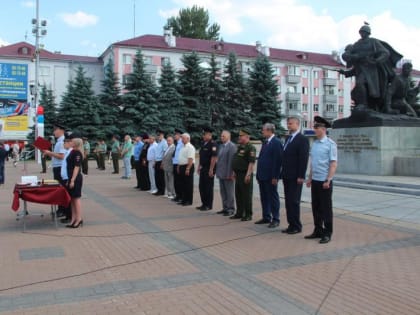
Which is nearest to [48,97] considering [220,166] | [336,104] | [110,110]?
[110,110]

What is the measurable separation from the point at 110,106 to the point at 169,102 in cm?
541

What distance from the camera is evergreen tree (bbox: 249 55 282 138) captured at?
41.8m

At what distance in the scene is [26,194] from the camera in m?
7.46

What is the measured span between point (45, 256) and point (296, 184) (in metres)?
4.08

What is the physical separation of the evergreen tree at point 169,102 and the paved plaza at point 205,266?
2936 centimetres

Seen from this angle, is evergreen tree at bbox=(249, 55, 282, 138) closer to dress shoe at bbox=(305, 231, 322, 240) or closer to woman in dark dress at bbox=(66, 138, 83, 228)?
woman in dark dress at bbox=(66, 138, 83, 228)

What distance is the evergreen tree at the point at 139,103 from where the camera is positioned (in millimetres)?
37656

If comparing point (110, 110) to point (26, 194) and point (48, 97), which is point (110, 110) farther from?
point (26, 194)

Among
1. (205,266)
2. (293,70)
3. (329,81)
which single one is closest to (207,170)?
(205,266)

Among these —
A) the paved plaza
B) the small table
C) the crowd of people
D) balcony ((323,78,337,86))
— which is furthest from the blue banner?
balcony ((323,78,337,86))

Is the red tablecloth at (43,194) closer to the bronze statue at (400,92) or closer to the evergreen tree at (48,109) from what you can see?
the bronze statue at (400,92)

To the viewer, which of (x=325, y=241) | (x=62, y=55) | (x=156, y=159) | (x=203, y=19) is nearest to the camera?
(x=325, y=241)

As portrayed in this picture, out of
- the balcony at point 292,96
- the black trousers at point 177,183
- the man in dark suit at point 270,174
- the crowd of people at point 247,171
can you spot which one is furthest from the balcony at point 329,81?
the man in dark suit at point 270,174

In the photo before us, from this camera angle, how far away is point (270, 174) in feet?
26.5
